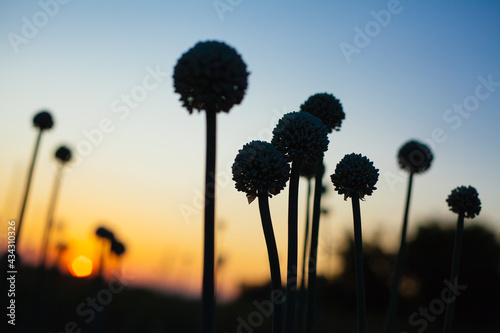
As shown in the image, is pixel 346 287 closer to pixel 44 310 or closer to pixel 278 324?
pixel 44 310

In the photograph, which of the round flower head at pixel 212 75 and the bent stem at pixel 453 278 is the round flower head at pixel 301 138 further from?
the bent stem at pixel 453 278

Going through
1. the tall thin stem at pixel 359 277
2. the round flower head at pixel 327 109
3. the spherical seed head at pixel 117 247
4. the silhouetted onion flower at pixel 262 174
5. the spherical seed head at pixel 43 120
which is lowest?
the tall thin stem at pixel 359 277

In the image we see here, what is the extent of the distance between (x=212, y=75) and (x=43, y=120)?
8139 millimetres

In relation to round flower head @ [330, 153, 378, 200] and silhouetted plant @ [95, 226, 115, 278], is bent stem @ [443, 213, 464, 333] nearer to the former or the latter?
round flower head @ [330, 153, 378, 200]

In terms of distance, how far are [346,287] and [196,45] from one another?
53.6 m

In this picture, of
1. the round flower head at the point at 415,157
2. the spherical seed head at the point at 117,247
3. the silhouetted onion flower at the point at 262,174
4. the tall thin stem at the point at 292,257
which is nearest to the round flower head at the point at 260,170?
the silhouetted onion flower at the point at 262,174

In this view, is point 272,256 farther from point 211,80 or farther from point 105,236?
point 105,236

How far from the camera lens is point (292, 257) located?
11.0 ft

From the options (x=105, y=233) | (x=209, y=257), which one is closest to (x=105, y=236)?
(x=105, y=233)

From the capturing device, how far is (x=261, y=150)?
145 inches

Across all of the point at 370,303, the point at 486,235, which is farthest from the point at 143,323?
the point at 486,235

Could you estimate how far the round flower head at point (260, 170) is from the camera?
355 cm

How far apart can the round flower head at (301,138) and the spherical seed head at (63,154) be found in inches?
387

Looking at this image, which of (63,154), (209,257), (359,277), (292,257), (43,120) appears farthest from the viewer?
(63,154)
